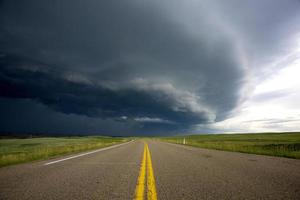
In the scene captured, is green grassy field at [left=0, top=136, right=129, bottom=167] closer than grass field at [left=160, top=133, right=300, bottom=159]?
Yes

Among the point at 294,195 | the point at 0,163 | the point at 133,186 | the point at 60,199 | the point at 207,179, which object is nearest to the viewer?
the point at 60,199

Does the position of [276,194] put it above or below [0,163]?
above

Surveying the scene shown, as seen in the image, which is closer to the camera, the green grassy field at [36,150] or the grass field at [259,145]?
Result: the green grassy field at [36,150]

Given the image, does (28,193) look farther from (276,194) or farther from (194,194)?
(276,194)

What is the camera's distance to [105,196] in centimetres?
327

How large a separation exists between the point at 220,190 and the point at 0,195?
4281mm

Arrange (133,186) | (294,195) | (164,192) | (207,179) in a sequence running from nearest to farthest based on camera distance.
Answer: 1. (294,195)
2. (164,192)
3. (133,186)
4. (207,179)

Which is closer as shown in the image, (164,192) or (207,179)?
(164,192)

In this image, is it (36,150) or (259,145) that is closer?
(36,150)

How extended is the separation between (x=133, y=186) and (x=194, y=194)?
137cm

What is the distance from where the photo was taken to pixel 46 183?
4.23 m

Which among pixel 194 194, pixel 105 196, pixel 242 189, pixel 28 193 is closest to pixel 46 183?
pixel 28 193

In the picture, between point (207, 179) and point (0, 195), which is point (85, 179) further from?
point (207, 179)

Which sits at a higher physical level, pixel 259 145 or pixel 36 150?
pixel 259 145
